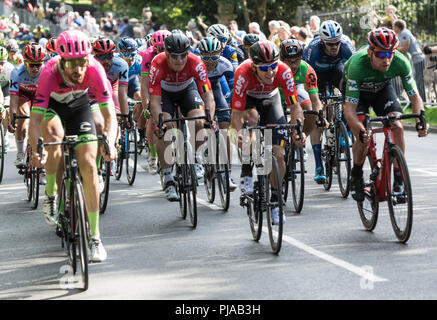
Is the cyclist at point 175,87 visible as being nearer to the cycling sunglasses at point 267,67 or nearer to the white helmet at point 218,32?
the cycling sunglasses at point 267,67

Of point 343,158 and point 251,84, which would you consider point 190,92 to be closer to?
point 251,84

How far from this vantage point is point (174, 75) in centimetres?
1078

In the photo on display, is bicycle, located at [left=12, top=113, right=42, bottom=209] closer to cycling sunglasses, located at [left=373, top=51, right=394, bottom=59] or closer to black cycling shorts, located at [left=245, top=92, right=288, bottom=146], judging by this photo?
black cycling shorts, located at [left=245, top=92, right=288, bottom=146]

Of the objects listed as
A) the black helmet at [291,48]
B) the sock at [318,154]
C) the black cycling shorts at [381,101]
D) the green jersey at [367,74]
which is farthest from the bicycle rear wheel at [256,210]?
the sock at [318,154]

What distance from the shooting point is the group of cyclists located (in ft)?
26.2

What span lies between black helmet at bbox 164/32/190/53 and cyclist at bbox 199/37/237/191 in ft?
6.80

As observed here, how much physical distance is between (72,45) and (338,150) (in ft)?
15.0

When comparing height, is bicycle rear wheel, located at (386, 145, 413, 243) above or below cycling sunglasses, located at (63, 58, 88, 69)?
below

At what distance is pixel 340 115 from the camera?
11461 mm

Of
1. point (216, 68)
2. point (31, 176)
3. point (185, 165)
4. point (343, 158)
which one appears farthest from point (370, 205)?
point (31, 176)

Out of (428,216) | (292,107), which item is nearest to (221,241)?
(292,107)

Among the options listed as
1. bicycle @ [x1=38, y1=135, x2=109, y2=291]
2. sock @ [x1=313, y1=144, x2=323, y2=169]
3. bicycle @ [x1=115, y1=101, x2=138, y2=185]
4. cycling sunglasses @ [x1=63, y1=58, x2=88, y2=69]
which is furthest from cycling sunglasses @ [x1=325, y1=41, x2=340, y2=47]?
bicycle @ [x1=38, y1=135, x2=109, y2=291]

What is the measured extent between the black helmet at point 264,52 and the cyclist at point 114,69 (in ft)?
12.7

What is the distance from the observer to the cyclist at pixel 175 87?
408 inches
